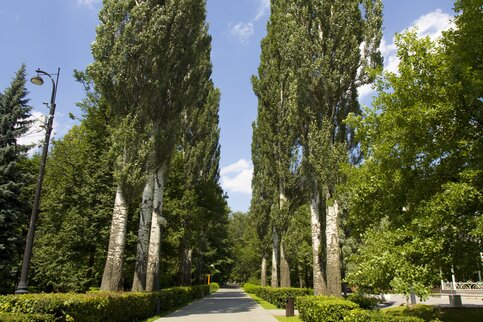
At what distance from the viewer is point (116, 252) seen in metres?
12.4

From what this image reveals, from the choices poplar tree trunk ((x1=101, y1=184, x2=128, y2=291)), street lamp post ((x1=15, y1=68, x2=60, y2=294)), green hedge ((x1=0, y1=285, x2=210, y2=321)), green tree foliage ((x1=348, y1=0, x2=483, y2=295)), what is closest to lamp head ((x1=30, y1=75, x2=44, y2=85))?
street lamp post ((x1=15, y1=68, x2=60, y2=294))

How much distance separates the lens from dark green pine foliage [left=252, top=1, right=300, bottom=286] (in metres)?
23.0

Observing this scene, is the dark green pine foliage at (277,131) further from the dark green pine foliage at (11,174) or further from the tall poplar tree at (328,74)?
the dark green pine foliage at (11,174)

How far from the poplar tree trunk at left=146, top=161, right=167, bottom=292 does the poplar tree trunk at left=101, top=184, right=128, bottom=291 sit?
160 inches

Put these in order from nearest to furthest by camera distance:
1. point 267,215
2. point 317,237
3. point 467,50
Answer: point 467,50 < point 317,237 < point 267,215

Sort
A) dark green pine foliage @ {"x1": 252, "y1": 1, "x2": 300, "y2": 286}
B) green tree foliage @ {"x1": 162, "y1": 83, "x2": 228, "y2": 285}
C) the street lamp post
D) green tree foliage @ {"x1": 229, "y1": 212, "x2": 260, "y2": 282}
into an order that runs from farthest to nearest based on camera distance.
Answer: green tree foliage @ {"x1": 229, "y1": 212, "x2": 260, "y2": 282}, green tree foliage @ {"x1": 162, "y1": 83, "x2": 228, "y2": 285}, dark green pine foliage @ {"x1": 252, "y1": 1, "x2": 300, "y2": 286}, the street lamp post

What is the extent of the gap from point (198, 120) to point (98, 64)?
13.3 metres

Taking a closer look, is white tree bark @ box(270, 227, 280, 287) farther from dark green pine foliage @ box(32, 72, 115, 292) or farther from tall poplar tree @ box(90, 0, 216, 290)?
dark green pine foliage @ box(32, 72, 115, 292)

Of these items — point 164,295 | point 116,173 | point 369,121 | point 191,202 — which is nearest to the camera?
point 369,121

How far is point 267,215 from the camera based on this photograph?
31875 millimetres

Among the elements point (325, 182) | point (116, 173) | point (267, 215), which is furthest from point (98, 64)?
point (267, 215)

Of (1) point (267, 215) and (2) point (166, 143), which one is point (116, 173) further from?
(1) point (267, 215)

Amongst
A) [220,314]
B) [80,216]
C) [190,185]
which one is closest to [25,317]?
[220,314]

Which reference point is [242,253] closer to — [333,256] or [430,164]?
[333,256]
